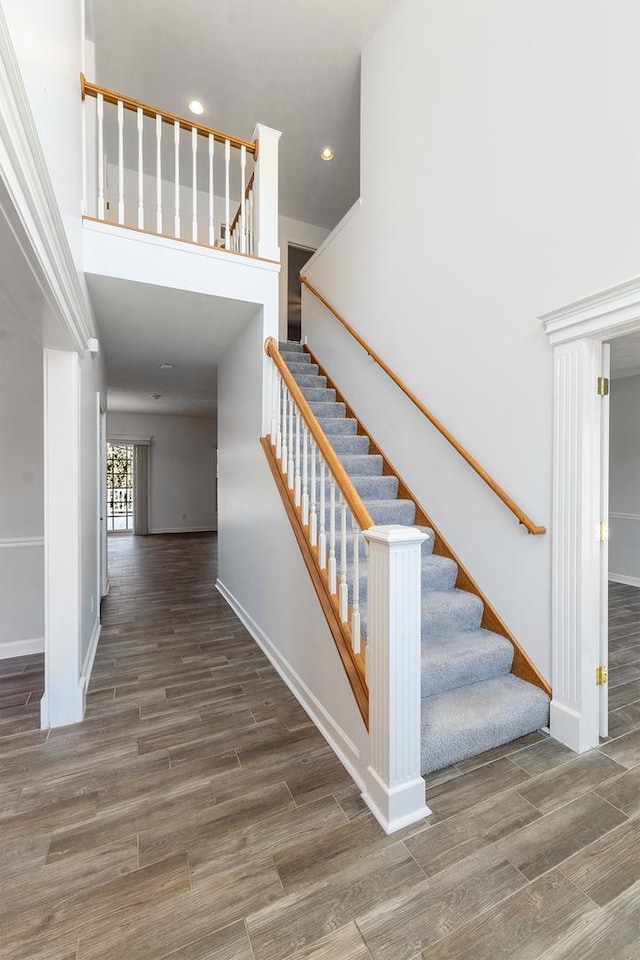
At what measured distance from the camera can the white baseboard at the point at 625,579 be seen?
4711 mm

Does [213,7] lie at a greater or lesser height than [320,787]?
greater

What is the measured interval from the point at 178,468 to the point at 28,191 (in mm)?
8905

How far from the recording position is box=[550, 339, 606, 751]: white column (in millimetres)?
1958

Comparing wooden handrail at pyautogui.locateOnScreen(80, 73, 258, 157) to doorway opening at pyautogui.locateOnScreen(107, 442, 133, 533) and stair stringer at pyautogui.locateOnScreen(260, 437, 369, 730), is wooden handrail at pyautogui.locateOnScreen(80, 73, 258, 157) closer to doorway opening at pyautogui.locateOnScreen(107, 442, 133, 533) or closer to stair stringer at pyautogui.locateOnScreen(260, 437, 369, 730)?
stair stringer at pyautogui.locateOnScreen(260, 437, 369, 730)

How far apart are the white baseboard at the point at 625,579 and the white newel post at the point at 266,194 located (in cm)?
506

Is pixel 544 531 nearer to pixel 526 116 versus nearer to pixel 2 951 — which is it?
pixel 526 116

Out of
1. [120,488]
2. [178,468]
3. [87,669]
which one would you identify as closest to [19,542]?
[87,669]

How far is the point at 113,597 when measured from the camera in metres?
4.54

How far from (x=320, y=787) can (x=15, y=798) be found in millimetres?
1286

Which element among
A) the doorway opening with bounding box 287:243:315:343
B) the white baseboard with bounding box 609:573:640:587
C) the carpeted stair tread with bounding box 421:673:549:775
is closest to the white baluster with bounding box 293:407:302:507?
the carpeted stair tread with bounding box 421:673:549:775

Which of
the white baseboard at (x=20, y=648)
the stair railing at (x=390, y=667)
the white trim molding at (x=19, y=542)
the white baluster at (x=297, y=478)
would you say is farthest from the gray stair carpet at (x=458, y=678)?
the white baseboard at (x=20, y=648)

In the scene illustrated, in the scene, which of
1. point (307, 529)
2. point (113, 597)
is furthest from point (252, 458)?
point (113, 597)

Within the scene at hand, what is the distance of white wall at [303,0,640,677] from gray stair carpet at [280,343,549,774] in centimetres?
18

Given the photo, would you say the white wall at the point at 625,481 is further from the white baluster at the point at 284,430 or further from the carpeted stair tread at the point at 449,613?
the white baluster at the point at 284,430
